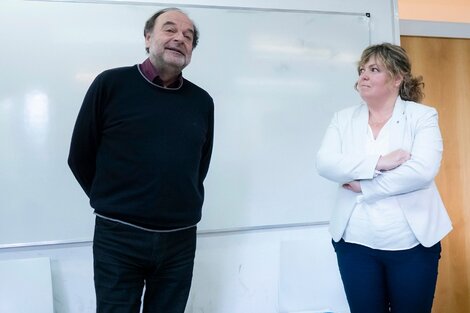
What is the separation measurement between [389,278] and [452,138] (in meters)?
1.69

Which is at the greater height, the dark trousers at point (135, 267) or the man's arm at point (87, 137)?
the man's arm at point (87, 137)

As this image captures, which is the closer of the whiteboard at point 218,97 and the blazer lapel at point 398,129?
the blazer lapel at point 398,129

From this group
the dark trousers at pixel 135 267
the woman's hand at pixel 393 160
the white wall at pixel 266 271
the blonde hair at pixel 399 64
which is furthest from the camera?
the white wall at pixel 266 271

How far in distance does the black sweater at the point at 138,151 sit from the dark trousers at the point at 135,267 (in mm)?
48

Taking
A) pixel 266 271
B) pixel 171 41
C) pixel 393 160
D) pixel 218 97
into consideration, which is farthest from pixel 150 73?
pixel 266 271

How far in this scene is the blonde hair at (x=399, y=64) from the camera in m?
1.45

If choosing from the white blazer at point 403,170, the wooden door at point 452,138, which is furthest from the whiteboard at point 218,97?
the white blazer at point 403,170

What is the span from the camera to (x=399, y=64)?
145 centimetres

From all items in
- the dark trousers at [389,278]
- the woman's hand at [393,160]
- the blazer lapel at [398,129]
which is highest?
the blazer lapel at [398,129]

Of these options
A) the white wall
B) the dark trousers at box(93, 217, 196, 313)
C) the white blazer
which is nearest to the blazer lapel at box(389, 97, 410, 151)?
the white blazer

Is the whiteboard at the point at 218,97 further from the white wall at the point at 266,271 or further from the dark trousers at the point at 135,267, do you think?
the dark trousers at the point at 135,267

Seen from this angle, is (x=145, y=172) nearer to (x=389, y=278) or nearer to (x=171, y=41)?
(x=171, y=41)

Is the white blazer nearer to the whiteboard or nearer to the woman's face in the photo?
the woman's face

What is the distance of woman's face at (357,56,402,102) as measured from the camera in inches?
57.2
